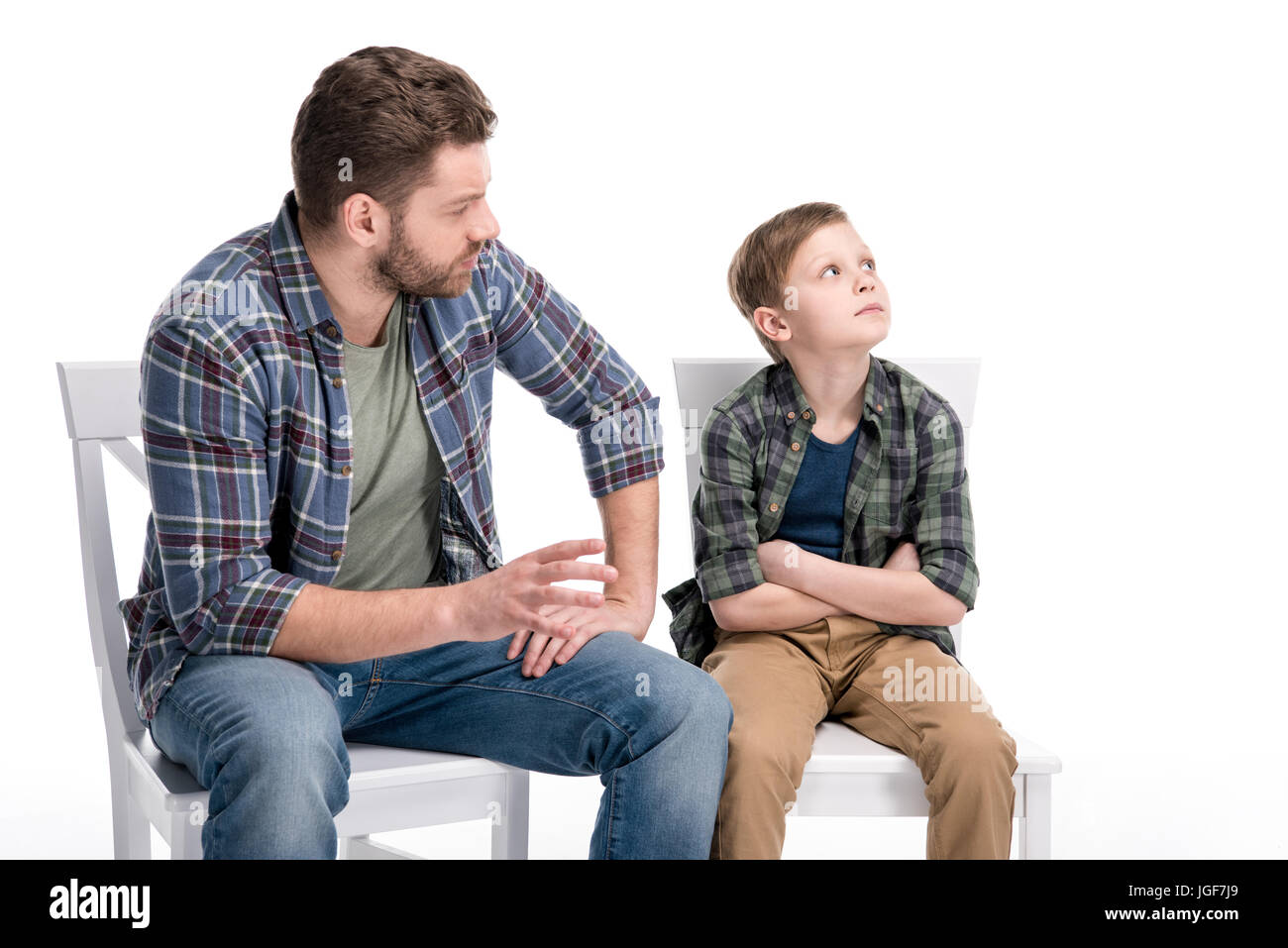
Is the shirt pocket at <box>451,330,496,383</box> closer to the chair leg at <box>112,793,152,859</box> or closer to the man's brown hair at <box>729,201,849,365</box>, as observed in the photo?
the man's brown hair at <box>729,201,849,365</box>

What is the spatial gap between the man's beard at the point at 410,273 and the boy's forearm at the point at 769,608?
21.7 inches

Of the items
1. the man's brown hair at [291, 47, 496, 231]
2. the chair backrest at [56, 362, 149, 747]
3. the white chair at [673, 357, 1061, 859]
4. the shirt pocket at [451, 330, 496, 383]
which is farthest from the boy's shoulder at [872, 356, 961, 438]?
the chair backrest at [56, 362, 149, 747]

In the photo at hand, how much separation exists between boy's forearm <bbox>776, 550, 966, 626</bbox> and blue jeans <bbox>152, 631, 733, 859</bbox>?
0.87ft

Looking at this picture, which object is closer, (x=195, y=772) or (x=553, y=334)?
(x=195, y=772)

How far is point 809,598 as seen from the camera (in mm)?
1940

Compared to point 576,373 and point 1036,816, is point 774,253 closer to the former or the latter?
point 576,373

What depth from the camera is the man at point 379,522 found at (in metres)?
1.57

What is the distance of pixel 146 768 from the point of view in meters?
1.69

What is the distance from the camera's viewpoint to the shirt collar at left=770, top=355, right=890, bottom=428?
6.61 feet
